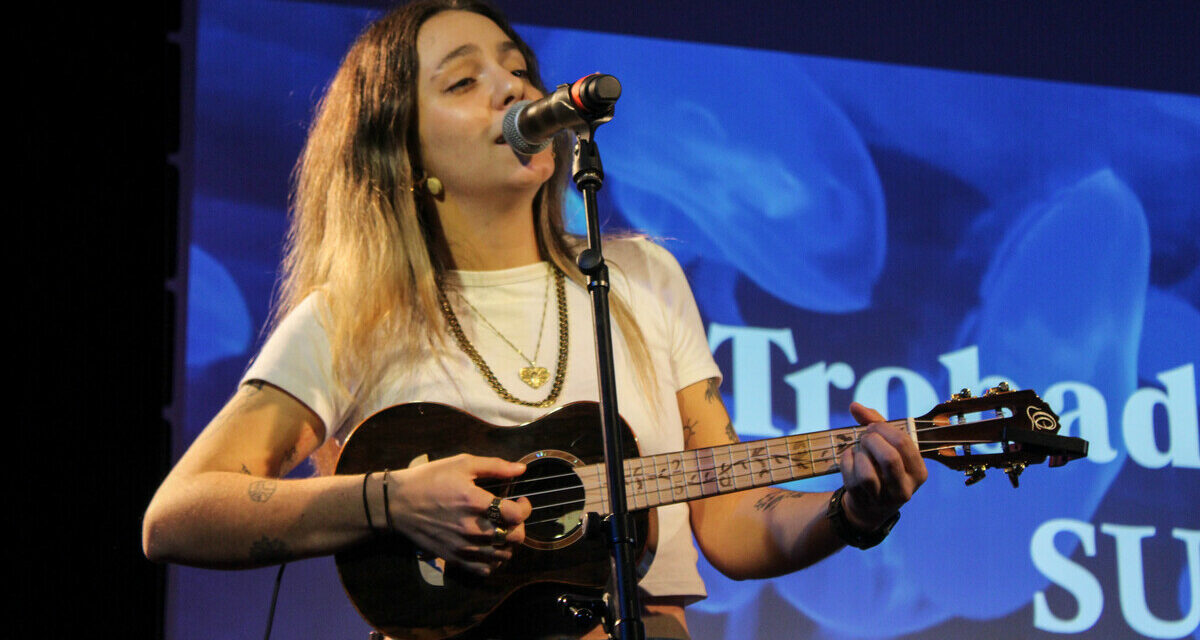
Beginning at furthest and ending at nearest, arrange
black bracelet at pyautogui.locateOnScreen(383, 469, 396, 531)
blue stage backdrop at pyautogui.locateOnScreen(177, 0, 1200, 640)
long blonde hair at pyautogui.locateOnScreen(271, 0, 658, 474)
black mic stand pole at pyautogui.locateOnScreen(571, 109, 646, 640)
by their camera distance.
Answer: blue stage backdrop at pyautogui.locateOnScreen(177, 0, 1200, 640) → long blonde hair at pyautogui.locateOnScreen(271, 0, 658, 474) → black bracelet at pyautogui.locateOnScreen(383, 469, 396, 531) → black mic stand pole at pyautogui.locateOnScreen(571, 109, 646, 640)

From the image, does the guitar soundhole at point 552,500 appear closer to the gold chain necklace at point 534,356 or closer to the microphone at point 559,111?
the gold chain necklace at point 534,356

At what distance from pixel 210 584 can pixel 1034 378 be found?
2.50m

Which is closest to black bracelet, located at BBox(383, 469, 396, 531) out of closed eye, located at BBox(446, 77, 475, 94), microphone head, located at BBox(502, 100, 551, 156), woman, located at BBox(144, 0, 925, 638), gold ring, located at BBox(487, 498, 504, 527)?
woman, located at BBox(144, 0, 925, 638)

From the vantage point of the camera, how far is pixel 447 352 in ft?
6.50

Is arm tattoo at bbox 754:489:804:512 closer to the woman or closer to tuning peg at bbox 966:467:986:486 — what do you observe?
the woman

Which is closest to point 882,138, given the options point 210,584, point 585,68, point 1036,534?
point 585,68

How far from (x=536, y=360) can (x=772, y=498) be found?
507 millimetres

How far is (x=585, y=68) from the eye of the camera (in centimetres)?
322

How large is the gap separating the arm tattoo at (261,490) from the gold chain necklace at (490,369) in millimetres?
421

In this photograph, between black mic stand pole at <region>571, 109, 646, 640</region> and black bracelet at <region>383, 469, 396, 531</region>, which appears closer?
black mic stand pole at <region>571, 109, 646, 640</region>

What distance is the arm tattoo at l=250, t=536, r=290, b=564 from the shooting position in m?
1.72

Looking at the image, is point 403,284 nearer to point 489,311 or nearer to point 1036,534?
point 489,311

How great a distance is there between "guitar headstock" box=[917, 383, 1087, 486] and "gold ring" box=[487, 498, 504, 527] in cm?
68

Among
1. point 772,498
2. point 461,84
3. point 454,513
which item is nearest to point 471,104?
point 461,84
